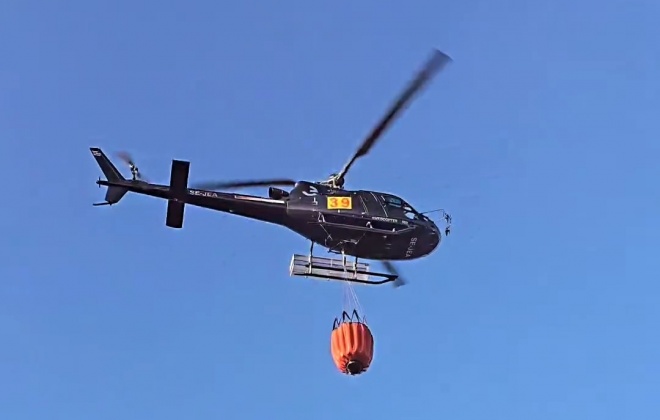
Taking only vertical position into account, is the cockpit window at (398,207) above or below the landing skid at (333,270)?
above

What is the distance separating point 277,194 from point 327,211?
171 centimetres

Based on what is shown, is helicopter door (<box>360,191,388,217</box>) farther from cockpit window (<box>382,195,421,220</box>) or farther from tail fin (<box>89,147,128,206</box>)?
tail fin (<box>89,147,128,206</box>)

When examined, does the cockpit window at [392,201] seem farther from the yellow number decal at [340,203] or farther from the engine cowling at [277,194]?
the engine cowling at [277,194]

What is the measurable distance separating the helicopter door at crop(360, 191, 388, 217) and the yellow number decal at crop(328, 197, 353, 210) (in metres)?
0.48

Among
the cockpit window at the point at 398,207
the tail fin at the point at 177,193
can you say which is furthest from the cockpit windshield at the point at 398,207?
the tail fin at the point at 177,193

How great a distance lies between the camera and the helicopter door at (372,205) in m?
25.6

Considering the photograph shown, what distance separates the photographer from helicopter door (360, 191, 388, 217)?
2559cm

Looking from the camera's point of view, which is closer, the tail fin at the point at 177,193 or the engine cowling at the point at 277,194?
the tail fin at the point at 177,193

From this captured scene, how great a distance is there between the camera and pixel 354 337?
76.7 ft

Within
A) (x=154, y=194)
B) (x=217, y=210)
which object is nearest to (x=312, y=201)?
(x=217, y=210)

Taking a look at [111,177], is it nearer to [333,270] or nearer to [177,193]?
[177,193]

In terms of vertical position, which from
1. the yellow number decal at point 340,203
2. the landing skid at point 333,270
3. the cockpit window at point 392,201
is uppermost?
the cockpit window at point 392,201

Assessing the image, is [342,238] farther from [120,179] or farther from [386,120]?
[120,179]

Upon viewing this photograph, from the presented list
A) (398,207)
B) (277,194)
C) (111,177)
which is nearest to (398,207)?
(398,207)
